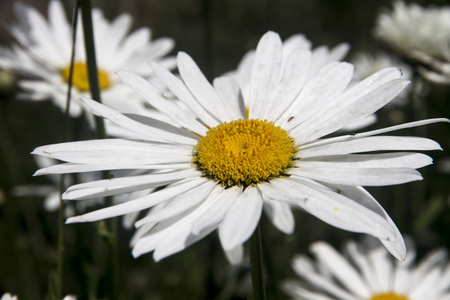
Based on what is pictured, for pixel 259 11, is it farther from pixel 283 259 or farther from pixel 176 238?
pixel 176 238

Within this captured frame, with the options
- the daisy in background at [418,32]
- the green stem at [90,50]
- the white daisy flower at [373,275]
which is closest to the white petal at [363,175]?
the green stem at [90,50]

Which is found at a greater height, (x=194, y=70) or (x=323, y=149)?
(x=194, y=70)

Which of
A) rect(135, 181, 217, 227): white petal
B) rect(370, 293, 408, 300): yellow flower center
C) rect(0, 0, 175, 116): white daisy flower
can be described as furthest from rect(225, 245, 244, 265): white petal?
rect(0, 0, 175, 116): white daisy flower

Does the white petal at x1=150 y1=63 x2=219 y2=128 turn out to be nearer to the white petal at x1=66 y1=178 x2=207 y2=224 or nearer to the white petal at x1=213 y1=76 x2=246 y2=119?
the white petal at x1=213 y1=76 x2=246 y2=119

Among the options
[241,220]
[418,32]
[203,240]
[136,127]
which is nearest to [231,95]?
[136,127]

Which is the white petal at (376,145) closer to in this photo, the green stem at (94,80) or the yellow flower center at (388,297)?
the green stem at (94,80)

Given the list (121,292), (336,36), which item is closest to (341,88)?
(121,292)
